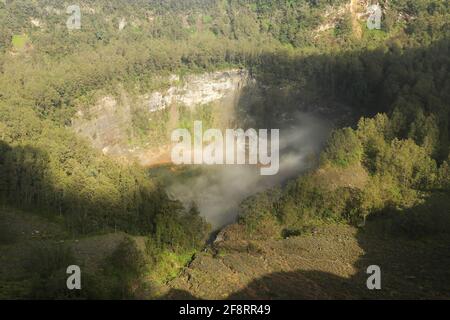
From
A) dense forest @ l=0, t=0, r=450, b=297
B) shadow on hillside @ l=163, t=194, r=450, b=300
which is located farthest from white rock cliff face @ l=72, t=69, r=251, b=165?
shadow on hillside @ l=163, t=194, r=450, b=300

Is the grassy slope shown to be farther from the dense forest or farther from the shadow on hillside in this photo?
the dense forest

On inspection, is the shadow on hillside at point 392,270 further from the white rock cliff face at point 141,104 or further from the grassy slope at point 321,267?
the white rock cliff face at point 141,104

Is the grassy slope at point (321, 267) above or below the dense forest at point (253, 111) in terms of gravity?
below

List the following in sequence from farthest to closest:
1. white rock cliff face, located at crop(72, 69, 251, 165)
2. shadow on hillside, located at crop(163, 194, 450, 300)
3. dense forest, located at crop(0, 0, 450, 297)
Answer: white rock cliff face, located at crop(72, 69, 251, 165) < dense forest, located at crop(0, 0, 450, 297) < shadow on hillside, located at crop(163, 194, 450, 300)

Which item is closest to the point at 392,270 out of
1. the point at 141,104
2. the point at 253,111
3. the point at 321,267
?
the point at 321,267

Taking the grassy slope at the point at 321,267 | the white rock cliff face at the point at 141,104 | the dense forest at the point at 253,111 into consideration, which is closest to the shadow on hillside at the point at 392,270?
the grassy slope at the point at 321,267

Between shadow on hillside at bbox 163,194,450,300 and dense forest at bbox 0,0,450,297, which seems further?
dense forest at bbox 0,0,450,297
